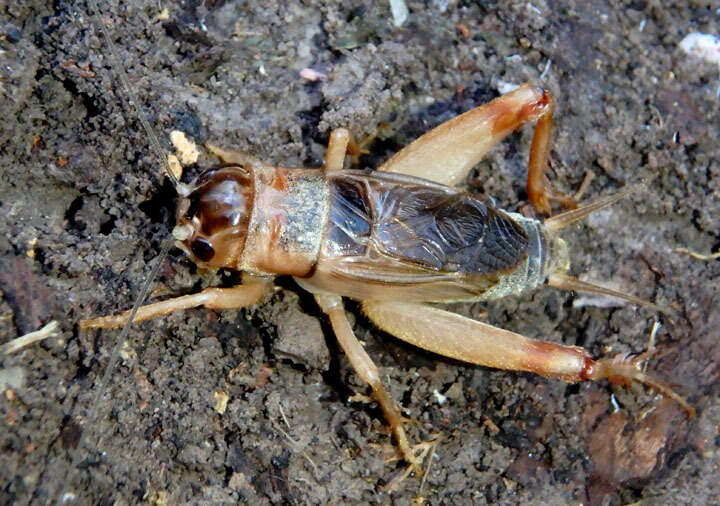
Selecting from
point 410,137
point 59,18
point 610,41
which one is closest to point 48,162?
point 59,18

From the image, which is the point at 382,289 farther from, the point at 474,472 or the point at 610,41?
the point at 610,41

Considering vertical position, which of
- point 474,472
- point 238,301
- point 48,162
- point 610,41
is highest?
point 610,41

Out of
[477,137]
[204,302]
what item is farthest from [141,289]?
[477,137]

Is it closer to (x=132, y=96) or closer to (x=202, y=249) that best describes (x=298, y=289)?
(x=202, y=249)

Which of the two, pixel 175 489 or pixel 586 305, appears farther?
pixel 586 305

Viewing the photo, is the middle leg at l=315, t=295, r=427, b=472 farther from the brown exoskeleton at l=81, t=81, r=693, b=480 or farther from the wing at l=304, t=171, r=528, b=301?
the wing at l=304, t=171, r=528, b=301

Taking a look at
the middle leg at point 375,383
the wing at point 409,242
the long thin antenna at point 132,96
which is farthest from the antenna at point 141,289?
the middle leg at point 375,383

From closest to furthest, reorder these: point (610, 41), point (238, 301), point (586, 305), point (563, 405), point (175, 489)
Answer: point (175, 489), point (238, 301), point (563, 405), point (586, 305), point (610, 41)

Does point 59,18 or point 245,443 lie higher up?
point 59,18
